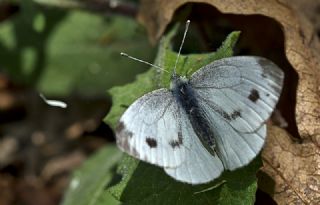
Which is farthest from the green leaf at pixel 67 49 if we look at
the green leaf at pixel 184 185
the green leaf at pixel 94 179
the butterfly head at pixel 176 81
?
the butterfly head at pixel 176 81

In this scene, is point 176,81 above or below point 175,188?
above

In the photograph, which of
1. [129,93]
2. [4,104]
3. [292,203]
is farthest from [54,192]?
[292,203]

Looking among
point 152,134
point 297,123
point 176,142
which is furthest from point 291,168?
point 152,134

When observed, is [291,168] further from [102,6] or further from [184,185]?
[102,6]

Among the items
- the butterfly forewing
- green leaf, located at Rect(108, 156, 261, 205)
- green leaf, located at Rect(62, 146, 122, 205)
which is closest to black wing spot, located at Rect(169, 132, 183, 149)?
the butterfly forewing

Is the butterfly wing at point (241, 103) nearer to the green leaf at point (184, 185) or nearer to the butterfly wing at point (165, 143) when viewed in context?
the butterfly wing at point (165, 143)

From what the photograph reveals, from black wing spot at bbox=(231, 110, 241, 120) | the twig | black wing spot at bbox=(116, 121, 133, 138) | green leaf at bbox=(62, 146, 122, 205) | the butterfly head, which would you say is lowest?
green leaf at bbox=(62, 146, 122, 205)

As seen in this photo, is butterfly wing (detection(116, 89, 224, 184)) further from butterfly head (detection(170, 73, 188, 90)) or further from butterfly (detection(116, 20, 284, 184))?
butterfly head (detection(170, 73, 188, 90))
